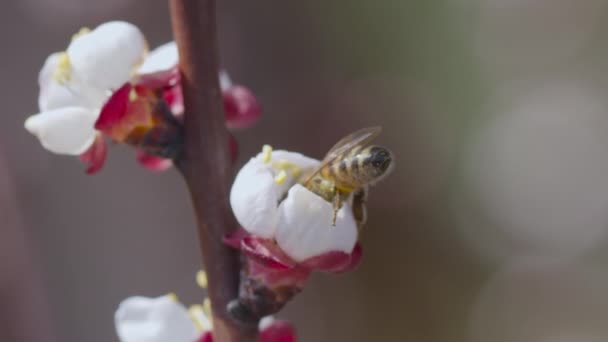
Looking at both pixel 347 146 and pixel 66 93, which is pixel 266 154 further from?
pixel 66 93

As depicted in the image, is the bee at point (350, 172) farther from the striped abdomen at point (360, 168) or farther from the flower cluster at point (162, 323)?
the flower cluster at point (162, 323)

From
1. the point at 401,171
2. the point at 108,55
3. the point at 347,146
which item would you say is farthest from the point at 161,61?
the point at 401,171

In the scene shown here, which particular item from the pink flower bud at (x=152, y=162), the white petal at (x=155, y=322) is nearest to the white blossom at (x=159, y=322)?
the white petal at (x=155, y=322)

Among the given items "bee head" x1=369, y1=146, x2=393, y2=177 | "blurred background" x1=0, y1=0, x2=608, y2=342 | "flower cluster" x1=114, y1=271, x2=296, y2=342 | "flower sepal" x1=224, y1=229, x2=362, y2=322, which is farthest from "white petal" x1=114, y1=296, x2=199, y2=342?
"blurred background" x1=0, y1=0, x2=608, y2=342

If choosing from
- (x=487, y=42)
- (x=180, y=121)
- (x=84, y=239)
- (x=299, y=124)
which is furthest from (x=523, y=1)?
(x=180, y=121)

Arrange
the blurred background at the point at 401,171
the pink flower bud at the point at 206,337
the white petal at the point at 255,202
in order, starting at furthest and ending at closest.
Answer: the blurred background at the point at 401,171
the pink flower bud at the point at 206,337
the white petal at the point at 255,202

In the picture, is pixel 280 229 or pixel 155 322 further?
pixel 155 322
